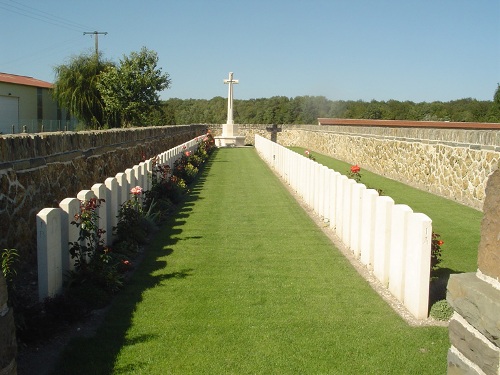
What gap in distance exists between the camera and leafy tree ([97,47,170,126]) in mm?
36375

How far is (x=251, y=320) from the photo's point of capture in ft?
15.3

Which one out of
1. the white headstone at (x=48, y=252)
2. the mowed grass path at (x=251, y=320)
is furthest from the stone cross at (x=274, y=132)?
the white headstone at (x=48, y=252)

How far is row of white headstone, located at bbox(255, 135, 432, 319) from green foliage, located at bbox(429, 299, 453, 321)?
7 cm

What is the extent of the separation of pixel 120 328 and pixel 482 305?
2.91 m

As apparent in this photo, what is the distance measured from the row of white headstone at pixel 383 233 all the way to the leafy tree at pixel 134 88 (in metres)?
28.5

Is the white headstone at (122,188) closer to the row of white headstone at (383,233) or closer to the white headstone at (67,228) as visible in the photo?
the white headstone at (67,228)

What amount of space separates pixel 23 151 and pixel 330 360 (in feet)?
12.9

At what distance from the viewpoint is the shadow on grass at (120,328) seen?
3786 millimetres

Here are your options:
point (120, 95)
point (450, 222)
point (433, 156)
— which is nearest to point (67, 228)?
point (450, 222)

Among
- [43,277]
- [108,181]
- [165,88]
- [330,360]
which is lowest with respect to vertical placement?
[330,360]

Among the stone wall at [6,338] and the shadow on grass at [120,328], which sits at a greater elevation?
the stone wall at [6,338]

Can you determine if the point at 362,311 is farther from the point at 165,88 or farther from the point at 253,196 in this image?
the point at 165,88

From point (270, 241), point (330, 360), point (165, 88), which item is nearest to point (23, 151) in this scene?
point (270, 241)

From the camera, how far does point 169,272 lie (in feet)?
20.1
